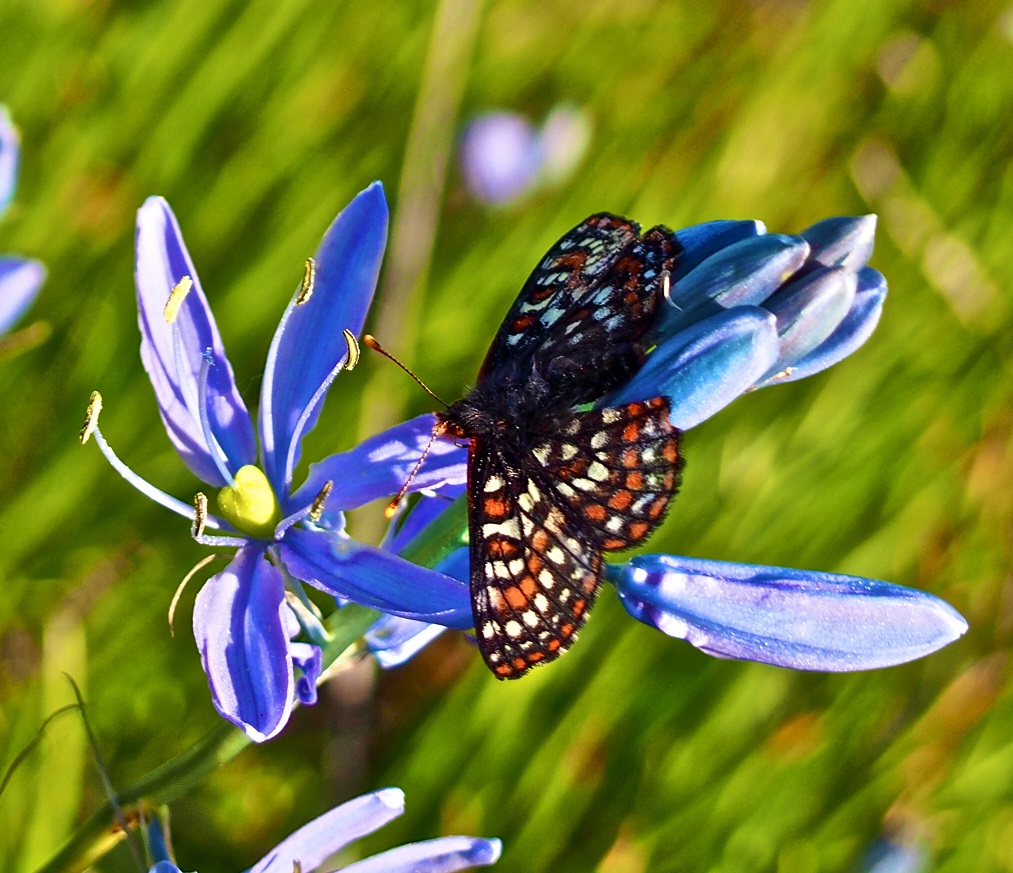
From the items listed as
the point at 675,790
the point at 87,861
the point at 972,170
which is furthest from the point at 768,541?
the point at 87,861

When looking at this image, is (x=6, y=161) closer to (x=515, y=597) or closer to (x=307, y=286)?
(x=307, y=286)

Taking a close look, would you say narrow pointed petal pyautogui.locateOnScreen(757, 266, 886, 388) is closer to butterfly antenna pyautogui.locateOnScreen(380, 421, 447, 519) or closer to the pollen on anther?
butterfly antenna pyautogui.locateOnScreen(380, 421, 447, 519)

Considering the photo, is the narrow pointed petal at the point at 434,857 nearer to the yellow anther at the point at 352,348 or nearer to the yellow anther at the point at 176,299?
the yellow anther at the point at 352,348

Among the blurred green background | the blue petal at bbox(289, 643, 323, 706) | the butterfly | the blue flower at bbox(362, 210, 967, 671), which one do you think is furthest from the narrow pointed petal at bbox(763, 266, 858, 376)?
the blurred green background

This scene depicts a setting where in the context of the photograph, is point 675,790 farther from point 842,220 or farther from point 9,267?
point 9,267

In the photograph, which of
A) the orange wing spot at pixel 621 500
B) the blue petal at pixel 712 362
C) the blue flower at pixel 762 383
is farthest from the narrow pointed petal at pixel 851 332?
the orange wing spot at pixel 621 500
